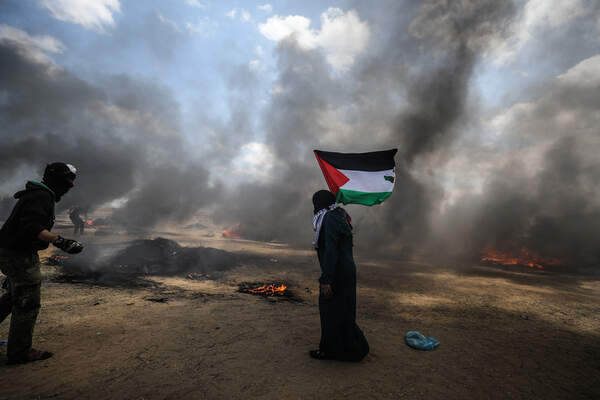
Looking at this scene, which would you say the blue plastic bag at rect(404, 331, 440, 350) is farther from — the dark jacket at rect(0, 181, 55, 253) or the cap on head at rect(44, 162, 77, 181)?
the cap on head at rect(44, 162, 77, 181)

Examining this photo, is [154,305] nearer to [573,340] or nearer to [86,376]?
[86,376]

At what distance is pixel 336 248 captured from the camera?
3336 millimetres

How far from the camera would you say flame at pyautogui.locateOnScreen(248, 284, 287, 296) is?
282 inches

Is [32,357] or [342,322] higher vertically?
[342,322]

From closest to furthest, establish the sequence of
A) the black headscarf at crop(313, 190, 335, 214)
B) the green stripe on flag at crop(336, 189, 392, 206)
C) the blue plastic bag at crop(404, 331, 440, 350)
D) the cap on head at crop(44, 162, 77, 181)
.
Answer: the cap on head at crop(44, 162, 77, 181)
the black headscarf at crop(313, 190, 335, 214)
the green stripe on flag at crop(336, 189, 392, 206)
the blue plastic bag at crop(404, 331, 440, 350)

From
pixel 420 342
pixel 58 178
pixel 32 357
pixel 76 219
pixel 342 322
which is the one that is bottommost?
pixel 420 342

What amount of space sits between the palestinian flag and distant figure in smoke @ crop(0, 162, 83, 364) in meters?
3.40

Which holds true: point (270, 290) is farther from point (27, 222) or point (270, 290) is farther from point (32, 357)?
point (27, 222)

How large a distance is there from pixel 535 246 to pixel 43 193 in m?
27.4

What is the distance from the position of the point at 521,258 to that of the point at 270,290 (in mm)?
20104

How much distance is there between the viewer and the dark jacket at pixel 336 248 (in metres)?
3.26

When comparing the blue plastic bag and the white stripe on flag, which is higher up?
the white stripe on flag

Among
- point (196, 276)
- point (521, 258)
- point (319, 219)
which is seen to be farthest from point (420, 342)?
point (521, 258)

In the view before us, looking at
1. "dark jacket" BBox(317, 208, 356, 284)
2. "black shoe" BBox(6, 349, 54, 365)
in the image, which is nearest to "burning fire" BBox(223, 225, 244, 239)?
"black shoe" BBox(6, 349, 54, 365)
